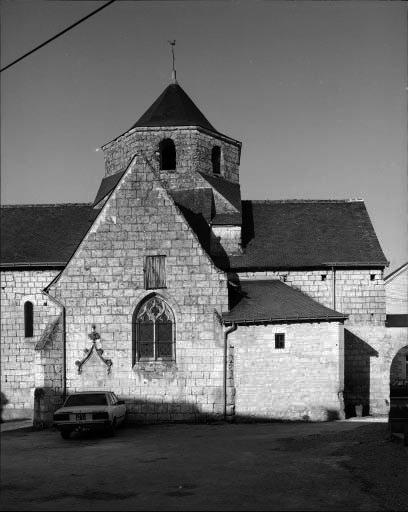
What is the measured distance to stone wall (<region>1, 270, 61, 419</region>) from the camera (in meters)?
25.7

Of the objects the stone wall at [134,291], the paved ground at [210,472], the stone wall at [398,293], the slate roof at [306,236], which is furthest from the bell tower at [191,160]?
the stone wall at [398,293]

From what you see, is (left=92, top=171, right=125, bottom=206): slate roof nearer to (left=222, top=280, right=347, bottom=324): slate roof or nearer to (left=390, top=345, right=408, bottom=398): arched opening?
(left=222, top=280, right=347, bottom=324): slate roof

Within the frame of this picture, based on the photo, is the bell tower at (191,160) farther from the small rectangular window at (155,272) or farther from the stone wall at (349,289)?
the small rectangular window at (155,272)

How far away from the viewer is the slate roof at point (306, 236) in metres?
26.5

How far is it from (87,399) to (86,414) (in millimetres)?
1285

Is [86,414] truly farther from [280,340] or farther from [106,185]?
[106,185]

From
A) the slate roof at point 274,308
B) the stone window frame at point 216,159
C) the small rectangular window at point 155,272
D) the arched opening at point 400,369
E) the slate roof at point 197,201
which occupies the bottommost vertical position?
the arched opening at point 400,369

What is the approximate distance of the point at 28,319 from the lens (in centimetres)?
2638

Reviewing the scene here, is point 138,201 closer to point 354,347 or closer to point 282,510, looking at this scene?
point 354,347

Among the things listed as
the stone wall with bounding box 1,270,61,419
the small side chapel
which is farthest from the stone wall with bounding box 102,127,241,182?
the stone wall with bounding box 1,270,61,419

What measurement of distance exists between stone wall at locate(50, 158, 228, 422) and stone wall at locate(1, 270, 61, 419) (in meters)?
3.42

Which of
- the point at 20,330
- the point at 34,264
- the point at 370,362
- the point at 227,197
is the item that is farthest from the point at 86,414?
the point at 227,197

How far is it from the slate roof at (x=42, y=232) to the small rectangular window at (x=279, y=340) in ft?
29.5

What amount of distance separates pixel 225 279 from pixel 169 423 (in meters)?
5.00
